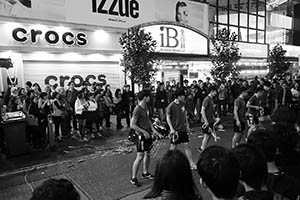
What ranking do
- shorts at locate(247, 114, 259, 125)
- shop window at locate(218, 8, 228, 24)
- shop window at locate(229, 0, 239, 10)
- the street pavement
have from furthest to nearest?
shop window at locate(229, 0, 239, 10) < shop window at locate(218, 8, 228, 24) < shorts at locate(247, 114, 259, 125) < the street pavement

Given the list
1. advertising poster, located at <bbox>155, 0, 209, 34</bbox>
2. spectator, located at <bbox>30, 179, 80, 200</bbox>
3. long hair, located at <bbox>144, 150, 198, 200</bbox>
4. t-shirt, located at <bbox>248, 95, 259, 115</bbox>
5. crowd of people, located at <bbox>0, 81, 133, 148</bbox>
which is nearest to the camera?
spectator, located at <bbox>30, 179, 80, 200</bbox>

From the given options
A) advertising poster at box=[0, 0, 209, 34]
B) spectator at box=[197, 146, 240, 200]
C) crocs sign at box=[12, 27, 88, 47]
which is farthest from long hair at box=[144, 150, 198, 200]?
crocs sign at box=[12, 27, 88, 47]

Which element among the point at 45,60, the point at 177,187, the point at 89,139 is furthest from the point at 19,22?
the point at 177,187

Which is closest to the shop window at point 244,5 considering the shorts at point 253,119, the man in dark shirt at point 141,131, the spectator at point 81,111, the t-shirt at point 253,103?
the t-shirt at point 253,103

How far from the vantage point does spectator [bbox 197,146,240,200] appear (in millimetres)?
1664

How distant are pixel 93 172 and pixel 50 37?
7.59 m

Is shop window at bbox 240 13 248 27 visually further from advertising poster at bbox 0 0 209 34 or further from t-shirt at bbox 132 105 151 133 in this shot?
t-shirt at bbox 132 105 151 133

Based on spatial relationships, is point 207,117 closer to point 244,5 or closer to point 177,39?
point 177,39

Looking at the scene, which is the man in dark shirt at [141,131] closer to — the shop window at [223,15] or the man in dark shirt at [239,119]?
the man in dark shirt at [239,119]

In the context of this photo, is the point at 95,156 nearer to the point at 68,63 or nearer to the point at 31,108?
the point at 31,108

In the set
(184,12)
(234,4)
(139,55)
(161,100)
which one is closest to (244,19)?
(234,4)

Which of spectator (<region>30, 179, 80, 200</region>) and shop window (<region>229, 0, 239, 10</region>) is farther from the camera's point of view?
shop window (<region>229, 0, 239, 10</region>)

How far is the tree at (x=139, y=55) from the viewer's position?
32.0 feet

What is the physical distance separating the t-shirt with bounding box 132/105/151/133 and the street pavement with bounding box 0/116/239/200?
108 centimetres
